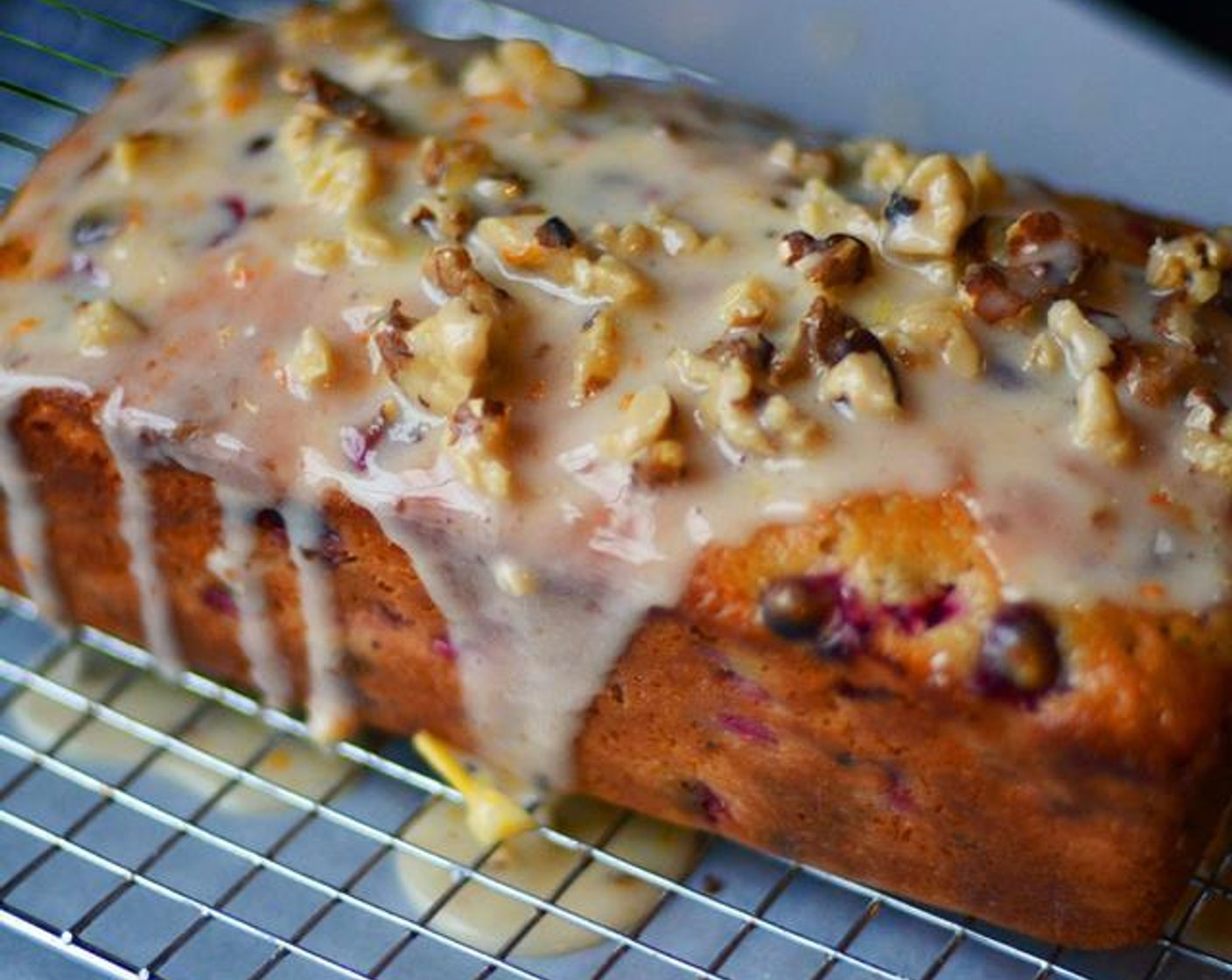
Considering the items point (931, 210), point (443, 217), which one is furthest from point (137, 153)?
point (931, 210)

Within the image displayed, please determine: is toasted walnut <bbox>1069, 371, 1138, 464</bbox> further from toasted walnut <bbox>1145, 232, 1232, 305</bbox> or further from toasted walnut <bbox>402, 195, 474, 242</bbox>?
toasted walnut <bbox>402, 195, 474, 242</bbox>

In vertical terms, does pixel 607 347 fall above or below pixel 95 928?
above

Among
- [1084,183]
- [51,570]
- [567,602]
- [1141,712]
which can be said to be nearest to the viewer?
[1141,712]

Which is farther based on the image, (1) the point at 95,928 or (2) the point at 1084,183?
(2) the point at 1084,183

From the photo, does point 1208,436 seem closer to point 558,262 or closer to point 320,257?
point 558,262

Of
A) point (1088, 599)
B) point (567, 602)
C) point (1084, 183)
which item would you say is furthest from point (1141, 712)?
point (1084, 183)

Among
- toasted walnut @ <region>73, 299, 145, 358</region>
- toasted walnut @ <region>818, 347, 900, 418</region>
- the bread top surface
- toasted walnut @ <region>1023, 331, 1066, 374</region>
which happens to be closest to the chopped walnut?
the bread top surface

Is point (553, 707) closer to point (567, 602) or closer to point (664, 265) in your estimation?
point (567, 602)

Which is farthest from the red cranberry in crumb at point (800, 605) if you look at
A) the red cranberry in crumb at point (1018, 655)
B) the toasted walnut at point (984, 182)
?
the toasted walnut at point (984, 182)
